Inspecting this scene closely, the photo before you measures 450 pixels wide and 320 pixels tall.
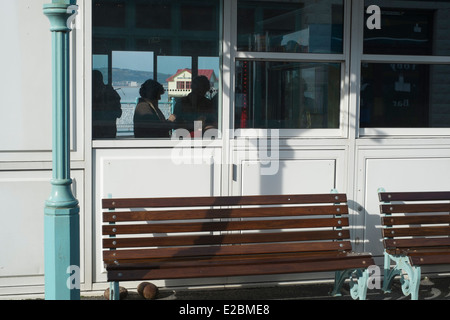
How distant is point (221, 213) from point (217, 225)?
102 mm

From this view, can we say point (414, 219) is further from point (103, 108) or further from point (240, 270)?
point (103, 108)

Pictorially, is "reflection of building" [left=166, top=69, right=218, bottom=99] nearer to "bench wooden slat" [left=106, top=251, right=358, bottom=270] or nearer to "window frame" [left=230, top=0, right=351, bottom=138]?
"window frame" [left=230, top=0, right=351, bottom=138]

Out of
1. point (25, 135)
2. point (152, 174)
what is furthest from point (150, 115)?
point (25, 135)

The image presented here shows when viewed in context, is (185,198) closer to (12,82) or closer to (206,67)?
(206,67)

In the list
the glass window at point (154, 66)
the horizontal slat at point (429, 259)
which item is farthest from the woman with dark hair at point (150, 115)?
the horizontal slat at point (429, 259)

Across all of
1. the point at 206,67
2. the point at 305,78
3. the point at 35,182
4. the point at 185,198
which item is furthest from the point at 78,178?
the point at 305,78

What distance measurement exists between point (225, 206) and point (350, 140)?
1.29 metres

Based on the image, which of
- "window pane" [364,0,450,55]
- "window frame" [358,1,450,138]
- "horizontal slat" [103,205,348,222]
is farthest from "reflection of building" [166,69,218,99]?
"window pane" [364,0,450,55]

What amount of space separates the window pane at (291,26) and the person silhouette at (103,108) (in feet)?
3.78

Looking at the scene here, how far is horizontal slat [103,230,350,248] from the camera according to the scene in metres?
5.36

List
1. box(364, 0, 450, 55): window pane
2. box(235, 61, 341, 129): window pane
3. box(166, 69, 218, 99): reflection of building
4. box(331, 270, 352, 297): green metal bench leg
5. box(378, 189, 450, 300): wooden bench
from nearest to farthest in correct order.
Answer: box(378, 189, 450, 300): wooden bench
box(331, 270, 352, 297): green metal bench leg
box(166, 69, 218, 99): reflection of building
box(235, 61, 341, 129): window pane
box(364, 0, 450, 55): window pane

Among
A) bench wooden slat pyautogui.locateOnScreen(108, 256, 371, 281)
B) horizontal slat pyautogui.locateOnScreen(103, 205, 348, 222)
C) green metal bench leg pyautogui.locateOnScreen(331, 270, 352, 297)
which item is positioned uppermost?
horizontal slat pyautogui.locateOnScreen(103, 205, 348, 222)

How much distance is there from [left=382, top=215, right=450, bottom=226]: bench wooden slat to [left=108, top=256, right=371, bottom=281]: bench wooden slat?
519 mm

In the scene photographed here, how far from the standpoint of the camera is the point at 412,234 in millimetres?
5766
